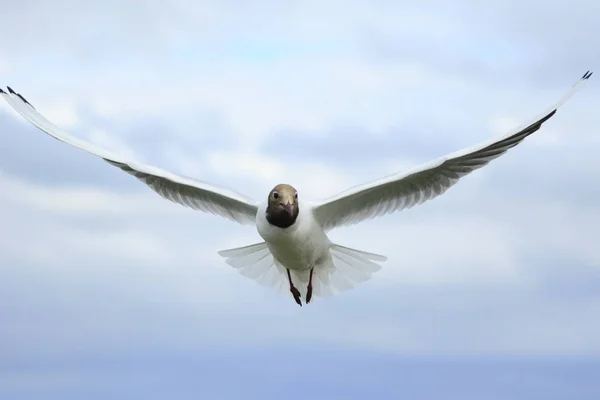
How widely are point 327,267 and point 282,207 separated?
4.95ft

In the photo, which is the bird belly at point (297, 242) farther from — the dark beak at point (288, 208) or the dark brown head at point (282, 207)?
the dark beak at point (288, 208)

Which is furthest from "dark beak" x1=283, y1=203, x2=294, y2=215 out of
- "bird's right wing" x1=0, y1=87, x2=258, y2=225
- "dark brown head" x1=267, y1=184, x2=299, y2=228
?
"bird's right wing" x1=0, y1=87, x2=258, y2=225

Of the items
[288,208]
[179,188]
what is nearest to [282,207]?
[288,208]

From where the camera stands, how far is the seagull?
35.0 feet

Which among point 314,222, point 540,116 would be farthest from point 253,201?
point 540,116

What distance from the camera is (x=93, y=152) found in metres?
12.0

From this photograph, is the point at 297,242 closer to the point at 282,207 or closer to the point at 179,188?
the point at 282,207

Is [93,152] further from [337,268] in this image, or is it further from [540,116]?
[540,116]

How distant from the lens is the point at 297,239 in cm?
1073

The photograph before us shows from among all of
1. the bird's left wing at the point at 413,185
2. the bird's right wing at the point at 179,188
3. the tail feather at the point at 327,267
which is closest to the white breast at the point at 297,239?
the bird's left wing at the point at 413,185

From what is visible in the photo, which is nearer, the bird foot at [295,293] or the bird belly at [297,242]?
the bird belly at [297,242]

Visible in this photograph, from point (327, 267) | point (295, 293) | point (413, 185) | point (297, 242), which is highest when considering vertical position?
point (413, 185)

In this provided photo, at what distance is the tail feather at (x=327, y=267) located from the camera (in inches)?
463

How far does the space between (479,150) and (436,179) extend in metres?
0.65
